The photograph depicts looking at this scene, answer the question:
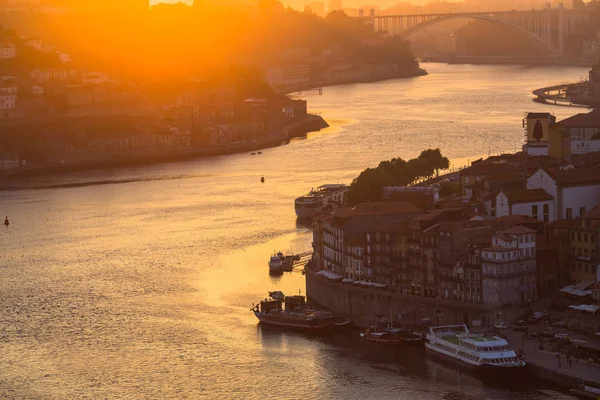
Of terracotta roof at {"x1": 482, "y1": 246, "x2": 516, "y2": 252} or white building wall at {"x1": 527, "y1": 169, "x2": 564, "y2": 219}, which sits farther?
white building wall at {"x1": 527, "y1": 169, "x2": 564, "y2": 219}

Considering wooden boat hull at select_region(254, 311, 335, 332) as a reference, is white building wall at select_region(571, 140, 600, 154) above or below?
above

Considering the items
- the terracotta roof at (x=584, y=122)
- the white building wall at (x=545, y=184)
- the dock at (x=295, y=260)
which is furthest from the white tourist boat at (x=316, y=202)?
the white building wall at (x=545, y=184)

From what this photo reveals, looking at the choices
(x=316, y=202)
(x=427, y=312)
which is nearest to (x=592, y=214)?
(x=427, y=312)

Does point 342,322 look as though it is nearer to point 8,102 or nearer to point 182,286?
point 182,286

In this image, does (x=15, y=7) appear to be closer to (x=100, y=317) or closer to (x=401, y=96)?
(x=401, y=96)

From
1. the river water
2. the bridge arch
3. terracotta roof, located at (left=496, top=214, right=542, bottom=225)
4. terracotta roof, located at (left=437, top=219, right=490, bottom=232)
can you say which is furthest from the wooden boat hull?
the bridge arch

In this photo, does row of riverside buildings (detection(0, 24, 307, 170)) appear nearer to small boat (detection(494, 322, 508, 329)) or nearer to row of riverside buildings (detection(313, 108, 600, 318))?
row of riverside buildings (detection(313, 108, 600, 318))

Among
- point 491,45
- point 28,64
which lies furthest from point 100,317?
point 491,45
